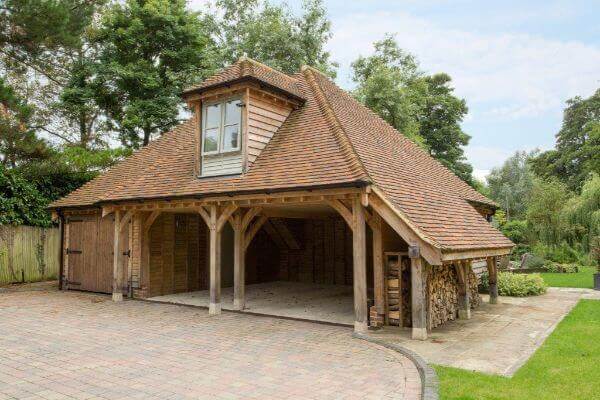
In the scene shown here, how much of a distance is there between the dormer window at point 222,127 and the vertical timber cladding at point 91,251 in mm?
3874

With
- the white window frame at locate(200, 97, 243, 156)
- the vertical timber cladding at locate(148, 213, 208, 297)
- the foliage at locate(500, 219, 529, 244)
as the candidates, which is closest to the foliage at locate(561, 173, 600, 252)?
the foliage at locate(500, 219, 529, 244)

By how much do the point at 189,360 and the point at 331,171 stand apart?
402 centimetres

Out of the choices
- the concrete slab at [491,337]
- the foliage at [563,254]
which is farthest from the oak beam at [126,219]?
the foliage at [563,254]

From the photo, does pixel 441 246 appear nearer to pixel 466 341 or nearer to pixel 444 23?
pixel 466 341

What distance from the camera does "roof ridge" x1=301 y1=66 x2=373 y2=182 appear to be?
308 inches

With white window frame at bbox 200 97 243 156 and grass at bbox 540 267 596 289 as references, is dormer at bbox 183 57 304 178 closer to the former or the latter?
white window frame at bbox 200 97 243 156

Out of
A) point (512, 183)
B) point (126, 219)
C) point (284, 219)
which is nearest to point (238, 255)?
point (126, 219)

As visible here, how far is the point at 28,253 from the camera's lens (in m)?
14.7

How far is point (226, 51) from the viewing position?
22719 mm

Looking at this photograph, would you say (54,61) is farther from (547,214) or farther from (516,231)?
(516,231)

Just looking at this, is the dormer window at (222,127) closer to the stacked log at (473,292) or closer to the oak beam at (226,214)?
the oak beam at (226,214)

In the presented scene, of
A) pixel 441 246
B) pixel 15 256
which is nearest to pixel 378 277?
pixel 441 246

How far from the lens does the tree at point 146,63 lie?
2023cm

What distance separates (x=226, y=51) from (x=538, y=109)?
3642 centimetres
